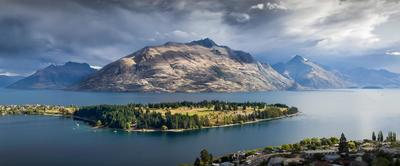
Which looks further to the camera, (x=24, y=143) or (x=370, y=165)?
(x=24, y=143)

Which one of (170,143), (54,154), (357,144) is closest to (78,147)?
(54,154)

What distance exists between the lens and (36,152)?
6176 inches

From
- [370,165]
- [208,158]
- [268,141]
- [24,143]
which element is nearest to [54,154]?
[24,143]

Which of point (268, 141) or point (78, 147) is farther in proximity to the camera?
point (268, 141)

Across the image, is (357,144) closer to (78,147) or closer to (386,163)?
(386,163)

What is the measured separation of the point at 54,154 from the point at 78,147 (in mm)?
16823

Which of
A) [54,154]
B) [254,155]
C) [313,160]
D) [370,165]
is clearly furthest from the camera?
[54,154]

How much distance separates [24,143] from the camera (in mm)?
178000

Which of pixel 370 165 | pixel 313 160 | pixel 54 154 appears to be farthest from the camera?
pixel 54 154

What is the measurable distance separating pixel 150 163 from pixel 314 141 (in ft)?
214

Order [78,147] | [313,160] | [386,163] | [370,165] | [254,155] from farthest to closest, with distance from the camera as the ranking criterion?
[78,147] < [254,155] < [313,160] < [370,165] < [386,163]

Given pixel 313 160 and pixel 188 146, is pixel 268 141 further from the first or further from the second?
pixel 313 160

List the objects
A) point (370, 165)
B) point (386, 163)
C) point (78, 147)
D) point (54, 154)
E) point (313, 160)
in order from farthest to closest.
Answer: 1. point (78, 147)
2. point (54, 154)
3. point (313, 160)
4. point (370, 165)
5. point (386, 163)

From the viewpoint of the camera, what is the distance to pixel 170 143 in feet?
600
